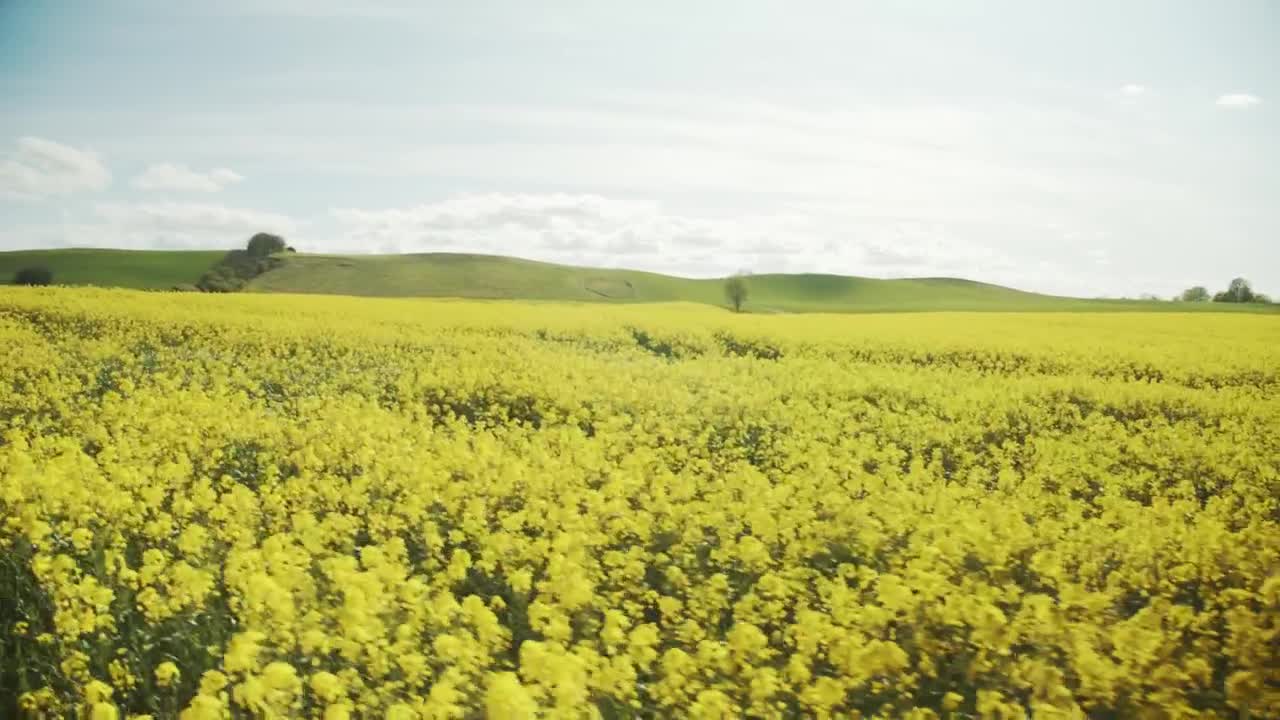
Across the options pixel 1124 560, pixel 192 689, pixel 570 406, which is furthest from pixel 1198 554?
pixel 570 406

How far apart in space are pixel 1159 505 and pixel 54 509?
9248 mm

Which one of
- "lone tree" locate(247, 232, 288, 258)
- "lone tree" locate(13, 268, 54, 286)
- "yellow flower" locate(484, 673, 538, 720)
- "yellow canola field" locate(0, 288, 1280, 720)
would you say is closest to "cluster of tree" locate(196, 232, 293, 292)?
"lone tree" locate(247, 232, 288, 258)

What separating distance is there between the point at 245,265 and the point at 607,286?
35953mm

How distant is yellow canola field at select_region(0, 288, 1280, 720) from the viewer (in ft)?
13.2

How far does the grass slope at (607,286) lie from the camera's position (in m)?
71.6

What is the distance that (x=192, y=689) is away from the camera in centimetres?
482

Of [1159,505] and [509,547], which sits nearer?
[509,547]

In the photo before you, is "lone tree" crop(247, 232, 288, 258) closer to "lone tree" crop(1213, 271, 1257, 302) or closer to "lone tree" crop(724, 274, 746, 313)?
"lone tree" crop(724, 274, 746, 313)

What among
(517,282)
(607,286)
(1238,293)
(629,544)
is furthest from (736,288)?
(629,544)

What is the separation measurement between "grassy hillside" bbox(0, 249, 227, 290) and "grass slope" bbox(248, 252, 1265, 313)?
12807 mm

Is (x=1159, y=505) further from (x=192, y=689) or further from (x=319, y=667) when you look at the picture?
(x=192, y=689)

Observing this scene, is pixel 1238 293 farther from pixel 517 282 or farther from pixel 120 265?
pixel 120 265

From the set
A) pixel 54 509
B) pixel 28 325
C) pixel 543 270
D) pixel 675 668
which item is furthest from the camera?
pixel 543 270

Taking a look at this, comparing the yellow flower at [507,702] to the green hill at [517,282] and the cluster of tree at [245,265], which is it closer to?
the green hill at [517,282]
